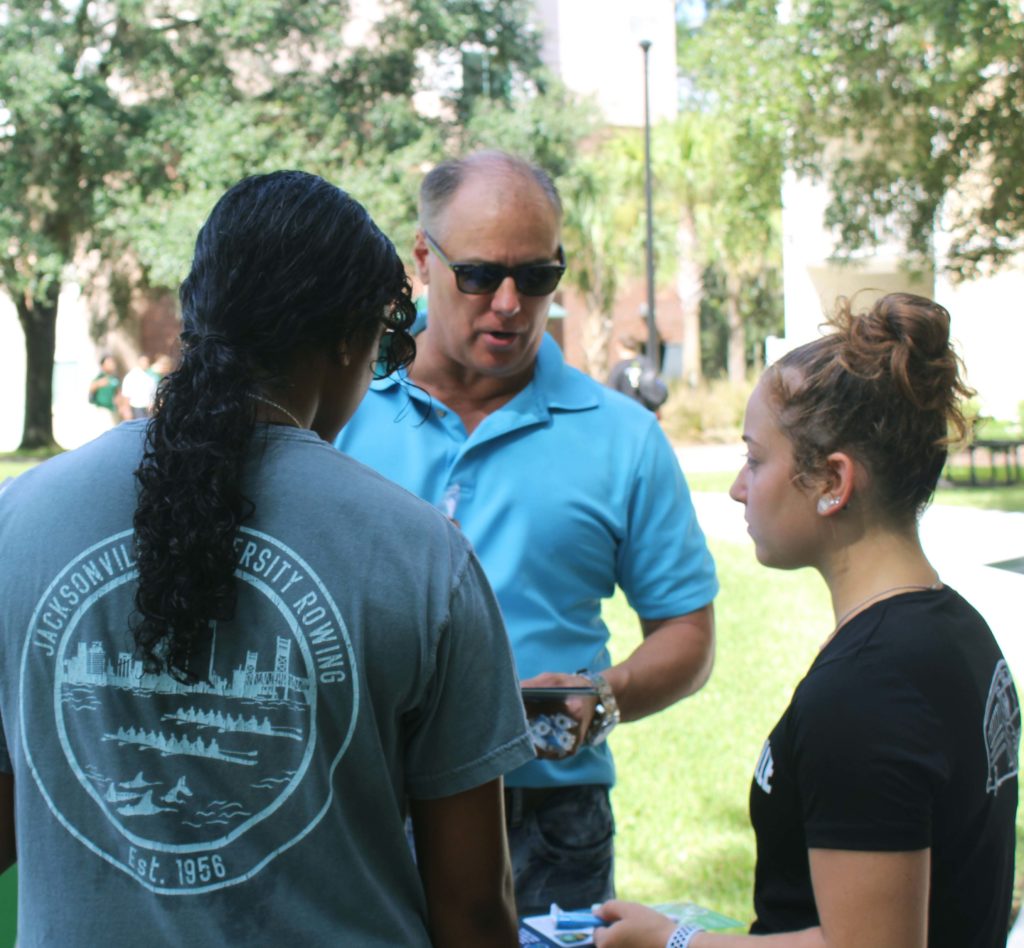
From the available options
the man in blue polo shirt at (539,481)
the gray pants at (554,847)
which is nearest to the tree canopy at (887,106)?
the man in blue polo shirt at (539,481)

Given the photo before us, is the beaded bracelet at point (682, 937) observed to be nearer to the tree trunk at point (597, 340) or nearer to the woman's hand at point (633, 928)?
the woman's hand at point (633, 928)

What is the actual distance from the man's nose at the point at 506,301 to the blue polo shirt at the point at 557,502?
0.18 meters

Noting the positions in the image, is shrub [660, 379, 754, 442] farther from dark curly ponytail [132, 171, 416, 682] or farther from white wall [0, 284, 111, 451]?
dark curly ponytail [132, 171, 416, 682]

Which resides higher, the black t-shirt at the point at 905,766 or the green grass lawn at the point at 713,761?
the black t-shirt at the point at 905,766

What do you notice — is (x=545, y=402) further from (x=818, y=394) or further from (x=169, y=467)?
(x=169, y=467)

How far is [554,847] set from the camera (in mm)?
2686

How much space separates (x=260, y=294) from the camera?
164 cm

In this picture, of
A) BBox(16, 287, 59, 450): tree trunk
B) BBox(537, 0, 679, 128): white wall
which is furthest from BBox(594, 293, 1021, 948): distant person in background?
BBox(537, 0, 679, 128): white wall

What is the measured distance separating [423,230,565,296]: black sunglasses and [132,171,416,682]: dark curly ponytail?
1.16 metres

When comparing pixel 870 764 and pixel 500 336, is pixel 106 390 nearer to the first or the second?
pixel 500 336

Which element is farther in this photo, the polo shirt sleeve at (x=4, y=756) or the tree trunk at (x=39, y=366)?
the tree trunk at (x=39, y=366)

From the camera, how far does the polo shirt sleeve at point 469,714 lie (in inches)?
63.6

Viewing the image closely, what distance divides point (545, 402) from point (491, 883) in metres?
1.40

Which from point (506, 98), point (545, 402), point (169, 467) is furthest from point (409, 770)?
point (506, 98)
